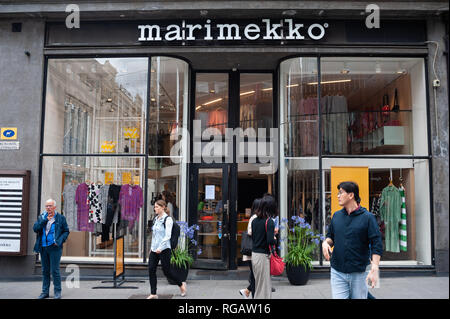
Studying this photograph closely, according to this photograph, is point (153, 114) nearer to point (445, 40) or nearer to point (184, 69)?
point (184, 69)

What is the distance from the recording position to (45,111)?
9492 mm

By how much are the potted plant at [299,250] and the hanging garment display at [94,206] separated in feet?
13.9

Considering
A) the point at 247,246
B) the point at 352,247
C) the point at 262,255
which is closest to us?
the point at 352,247

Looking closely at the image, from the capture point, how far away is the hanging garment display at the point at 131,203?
9.33 metres

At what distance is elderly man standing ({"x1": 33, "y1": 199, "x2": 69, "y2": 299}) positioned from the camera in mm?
7176

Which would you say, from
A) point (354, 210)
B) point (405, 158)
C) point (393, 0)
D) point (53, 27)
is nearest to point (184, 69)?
point (53, 27)

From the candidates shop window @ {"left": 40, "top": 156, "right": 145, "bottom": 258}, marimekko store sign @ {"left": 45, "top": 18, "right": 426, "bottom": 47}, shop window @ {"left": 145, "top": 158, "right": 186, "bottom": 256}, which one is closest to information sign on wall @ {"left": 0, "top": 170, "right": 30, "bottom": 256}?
shop window @ {"left": 40, "top": 156, "right": 145, "bottom": 258}

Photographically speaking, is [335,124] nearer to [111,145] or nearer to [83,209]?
[111,145]

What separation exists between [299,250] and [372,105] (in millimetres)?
4053

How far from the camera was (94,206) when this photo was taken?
9352 millimetres

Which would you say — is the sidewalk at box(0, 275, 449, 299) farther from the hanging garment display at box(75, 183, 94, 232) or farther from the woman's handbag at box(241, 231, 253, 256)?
the woman's handbag at box(241, 231, 253, 256)

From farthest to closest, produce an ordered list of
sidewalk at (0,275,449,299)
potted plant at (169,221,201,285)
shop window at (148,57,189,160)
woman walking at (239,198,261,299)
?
shop window at (148,57,189,160) → potted plant at (169,221,201,285) → sidewalk at (0,275,449,299) → woman walking at (239,198,261,299)

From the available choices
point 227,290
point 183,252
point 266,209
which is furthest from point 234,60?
point 227,290

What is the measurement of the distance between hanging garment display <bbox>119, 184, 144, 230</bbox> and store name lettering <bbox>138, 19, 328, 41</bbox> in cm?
356
